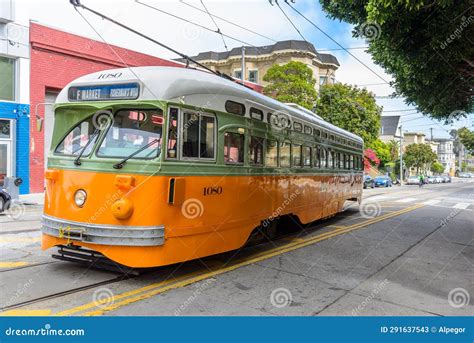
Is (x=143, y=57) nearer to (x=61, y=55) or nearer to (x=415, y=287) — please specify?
(x=61, y=55)

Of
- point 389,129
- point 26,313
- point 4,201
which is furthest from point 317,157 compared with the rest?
→ point 389,129

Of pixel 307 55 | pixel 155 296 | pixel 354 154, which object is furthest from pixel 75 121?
pixel 307 55

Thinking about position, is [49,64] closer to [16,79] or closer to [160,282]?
[16,79]

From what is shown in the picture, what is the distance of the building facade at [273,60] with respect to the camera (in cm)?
3794

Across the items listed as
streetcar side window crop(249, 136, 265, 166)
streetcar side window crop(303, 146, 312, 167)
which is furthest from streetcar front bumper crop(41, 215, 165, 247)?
streetcar side window crop(303, 146, 312, 167)

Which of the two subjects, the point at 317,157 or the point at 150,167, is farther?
the point at 317,157

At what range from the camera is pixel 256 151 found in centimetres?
774

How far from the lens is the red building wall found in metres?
19.3

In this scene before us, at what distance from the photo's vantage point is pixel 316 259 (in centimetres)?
809

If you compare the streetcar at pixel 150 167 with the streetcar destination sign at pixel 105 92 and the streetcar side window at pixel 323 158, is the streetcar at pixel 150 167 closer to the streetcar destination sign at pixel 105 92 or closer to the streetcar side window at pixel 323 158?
the streetcar destination sign at pixel 105 92

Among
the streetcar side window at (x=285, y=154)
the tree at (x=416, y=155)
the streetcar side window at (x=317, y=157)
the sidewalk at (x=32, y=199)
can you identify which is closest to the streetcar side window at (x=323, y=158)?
the streetcar side window at (x=317, y=157)

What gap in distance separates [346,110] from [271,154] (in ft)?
84.8

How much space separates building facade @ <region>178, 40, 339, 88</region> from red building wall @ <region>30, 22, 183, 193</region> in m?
19.0

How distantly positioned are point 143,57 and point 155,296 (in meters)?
20.1
